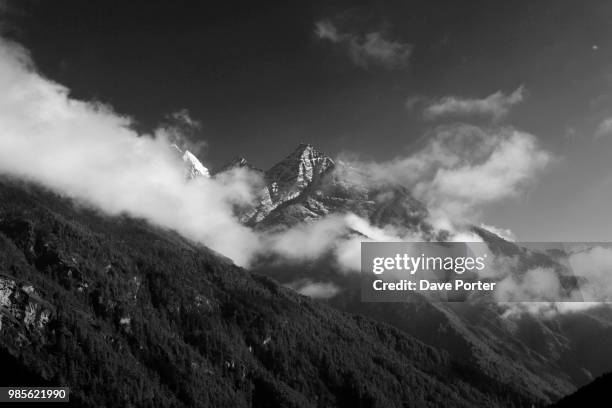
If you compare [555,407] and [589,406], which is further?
[555,407]

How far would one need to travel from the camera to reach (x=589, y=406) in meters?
177

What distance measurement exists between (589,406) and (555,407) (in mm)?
21034

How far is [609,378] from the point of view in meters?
192

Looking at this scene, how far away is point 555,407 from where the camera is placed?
646 feet

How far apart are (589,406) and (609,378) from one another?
20310mm

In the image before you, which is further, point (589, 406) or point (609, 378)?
point (609, 378)
